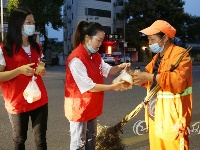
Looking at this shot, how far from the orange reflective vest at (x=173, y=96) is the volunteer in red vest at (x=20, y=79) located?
1.15 m

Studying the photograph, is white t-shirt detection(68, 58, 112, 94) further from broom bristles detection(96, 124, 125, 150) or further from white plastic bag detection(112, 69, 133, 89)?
broom bristles detection(96, 124, 125, 150)

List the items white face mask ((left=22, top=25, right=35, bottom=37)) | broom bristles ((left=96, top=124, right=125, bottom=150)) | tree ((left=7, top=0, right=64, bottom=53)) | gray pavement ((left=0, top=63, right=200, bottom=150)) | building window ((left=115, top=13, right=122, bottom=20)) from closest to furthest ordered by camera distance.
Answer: white face mask ((left=22, top=25, right=35, bottom=37)), broom bristles ((left=96, top=124, right=125, bottom=150)), gray pavement ((left=0, top=63, right=200, bottom=150)), tree ((left=7, top=0, right=64, bottom=53)), building window ((left=115, top=13, right=122, bottom=20))

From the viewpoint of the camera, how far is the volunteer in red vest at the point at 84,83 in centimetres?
289

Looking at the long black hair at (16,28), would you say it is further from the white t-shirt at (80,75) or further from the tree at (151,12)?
the tree at (151,12)

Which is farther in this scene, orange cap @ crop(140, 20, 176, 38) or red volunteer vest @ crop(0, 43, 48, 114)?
red volunteer vest @ crop(0, 43, 48, 114)

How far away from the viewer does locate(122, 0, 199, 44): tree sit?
4347 centimetres

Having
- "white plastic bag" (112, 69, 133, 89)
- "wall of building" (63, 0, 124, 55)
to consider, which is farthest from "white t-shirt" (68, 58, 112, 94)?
"wall of building" (63, 0, 124, 55)

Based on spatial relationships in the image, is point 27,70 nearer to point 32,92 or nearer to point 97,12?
point 32,92

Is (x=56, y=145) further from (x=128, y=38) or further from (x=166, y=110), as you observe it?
(x=128, y=38)

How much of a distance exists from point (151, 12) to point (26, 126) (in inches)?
1659

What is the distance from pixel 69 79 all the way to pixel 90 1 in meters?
44.3

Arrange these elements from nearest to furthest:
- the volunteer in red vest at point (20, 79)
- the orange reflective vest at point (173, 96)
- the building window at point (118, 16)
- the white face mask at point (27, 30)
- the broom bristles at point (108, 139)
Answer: the orange reflective vest at point (173, 96), the volunteer in red vest at point (20, 79), the white face mask at point (27, 30), the broom bristles at point (108, 139), the building window at point (118, 16)

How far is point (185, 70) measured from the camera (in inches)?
107

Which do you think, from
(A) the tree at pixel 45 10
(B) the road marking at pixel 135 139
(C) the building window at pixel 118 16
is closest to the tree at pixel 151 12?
(C) the building window at pixel 118 16
